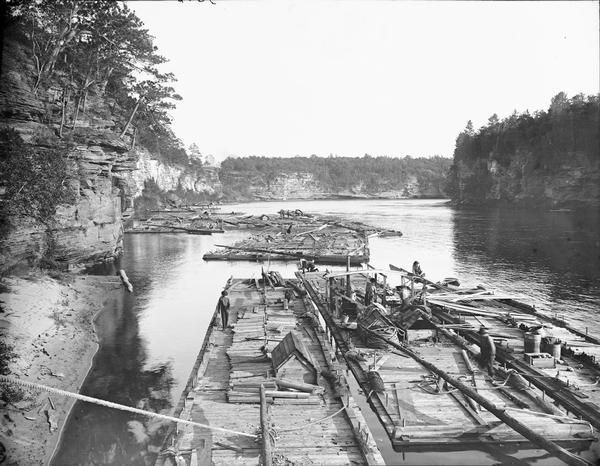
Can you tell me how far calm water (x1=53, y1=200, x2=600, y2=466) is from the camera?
42.4 feet

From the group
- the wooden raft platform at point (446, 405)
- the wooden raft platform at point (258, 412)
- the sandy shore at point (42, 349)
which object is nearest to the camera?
the wooden raft platform at point (258, 412)

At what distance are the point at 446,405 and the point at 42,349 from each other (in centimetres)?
1377

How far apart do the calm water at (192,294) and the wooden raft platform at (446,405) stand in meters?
0.49

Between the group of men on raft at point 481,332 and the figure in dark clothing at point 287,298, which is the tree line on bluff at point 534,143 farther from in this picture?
the figure in dark clothing at point 287,298

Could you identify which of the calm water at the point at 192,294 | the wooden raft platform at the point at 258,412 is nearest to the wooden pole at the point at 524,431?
the calm water at the point at 192,294

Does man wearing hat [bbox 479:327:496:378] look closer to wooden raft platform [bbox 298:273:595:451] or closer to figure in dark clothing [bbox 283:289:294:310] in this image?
wooden raft platform [bbox 298:273:595:451]

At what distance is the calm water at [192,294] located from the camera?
12.9 meters

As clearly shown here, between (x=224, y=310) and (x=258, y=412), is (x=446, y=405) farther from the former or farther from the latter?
(x=224, y=310)

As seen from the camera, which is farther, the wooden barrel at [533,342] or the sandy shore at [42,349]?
the wooden barrel at [533,342]

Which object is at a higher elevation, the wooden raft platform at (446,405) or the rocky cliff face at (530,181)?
the rocky cliff face at (530,181)

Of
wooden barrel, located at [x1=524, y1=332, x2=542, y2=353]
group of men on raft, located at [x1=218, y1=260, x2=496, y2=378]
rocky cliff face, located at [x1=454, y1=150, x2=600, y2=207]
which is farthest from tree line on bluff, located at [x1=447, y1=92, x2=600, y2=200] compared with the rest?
wooden barrel, located at [x1=524, y1=332, x2=542, y2=353]

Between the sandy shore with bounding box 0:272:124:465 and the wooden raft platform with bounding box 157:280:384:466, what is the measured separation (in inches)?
166

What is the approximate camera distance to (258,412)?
1136cm

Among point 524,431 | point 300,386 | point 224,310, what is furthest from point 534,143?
point 300,386
